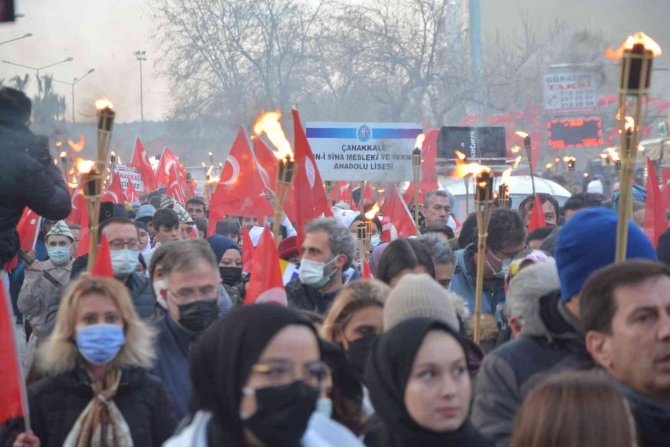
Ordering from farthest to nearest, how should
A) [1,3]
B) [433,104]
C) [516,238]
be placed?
[433,104]
[516,238]
[1,3]

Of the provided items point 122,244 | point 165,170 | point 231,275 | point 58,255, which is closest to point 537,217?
point 231,275

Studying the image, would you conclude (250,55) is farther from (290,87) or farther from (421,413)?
(421,413)

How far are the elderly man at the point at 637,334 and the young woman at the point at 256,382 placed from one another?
86 centimetres

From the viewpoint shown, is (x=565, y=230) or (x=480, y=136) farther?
(x=480, y=136)

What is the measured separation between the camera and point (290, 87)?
130ft

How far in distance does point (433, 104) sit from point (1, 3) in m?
32.8

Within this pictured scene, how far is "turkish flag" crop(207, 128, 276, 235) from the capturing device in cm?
1073

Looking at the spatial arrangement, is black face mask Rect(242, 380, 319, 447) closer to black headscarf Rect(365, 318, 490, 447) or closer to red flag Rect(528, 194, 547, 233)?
black headscarf Rect(365, 318, 490, 447)

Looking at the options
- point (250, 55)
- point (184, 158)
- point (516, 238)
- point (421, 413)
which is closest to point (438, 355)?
point (421, 413)

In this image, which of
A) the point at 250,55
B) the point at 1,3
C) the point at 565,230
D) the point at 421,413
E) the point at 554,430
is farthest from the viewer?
the point at 250,55

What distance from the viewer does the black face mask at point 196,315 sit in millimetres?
5062

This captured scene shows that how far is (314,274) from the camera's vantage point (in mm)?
6520

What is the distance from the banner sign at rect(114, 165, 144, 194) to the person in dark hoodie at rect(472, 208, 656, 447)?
11904 mm

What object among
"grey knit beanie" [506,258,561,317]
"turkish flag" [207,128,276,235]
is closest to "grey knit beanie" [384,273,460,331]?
"grey knit beanie" [506,258,561,317]
